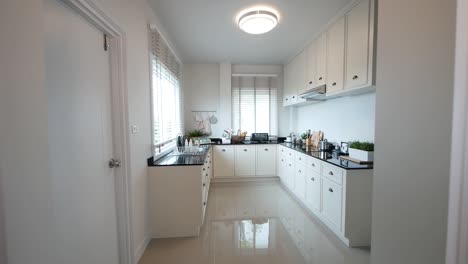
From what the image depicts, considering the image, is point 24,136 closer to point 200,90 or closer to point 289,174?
point 289,174

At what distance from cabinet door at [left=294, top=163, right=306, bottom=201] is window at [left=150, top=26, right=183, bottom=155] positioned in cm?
214

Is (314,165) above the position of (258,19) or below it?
below

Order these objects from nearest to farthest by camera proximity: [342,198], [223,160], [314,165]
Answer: [342,198] < [314,165] < [223,160]

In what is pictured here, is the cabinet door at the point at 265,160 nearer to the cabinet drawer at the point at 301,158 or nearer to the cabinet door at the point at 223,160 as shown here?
the cabinet door at the point at 223,160

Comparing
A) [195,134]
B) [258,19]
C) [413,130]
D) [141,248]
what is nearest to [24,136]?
[413,130]

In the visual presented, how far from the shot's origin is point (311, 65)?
318 cm

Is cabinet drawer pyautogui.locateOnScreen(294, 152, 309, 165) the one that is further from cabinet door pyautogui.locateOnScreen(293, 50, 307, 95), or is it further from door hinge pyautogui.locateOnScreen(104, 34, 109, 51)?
door hinge pyautogui.locateOnScreen(104, 34, 109, 51)

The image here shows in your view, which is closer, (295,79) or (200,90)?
(295,79)

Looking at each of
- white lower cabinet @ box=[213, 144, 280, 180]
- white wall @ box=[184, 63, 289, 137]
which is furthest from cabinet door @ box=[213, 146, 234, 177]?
white wall @ box=[184, 63, 289, 137]

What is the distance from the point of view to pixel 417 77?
70 centimetres

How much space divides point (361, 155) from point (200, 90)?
3.48 metres

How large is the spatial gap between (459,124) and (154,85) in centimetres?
260

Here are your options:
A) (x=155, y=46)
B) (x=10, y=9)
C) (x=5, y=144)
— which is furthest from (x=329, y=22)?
(x=5, y=144)

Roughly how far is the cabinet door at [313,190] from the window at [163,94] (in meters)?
2.15
